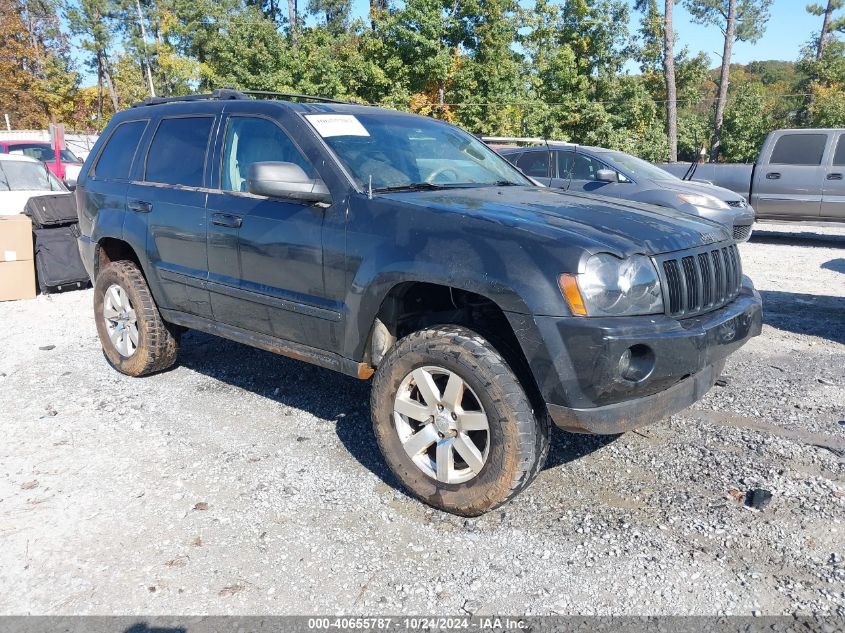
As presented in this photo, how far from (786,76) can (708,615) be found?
236 ft

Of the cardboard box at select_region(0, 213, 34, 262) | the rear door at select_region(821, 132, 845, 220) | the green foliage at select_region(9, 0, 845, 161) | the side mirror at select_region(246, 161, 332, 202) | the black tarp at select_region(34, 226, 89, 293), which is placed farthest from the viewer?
the green foliage at select_region(9, 0, 845, 161)

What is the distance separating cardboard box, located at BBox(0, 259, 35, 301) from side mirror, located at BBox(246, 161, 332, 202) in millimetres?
5822

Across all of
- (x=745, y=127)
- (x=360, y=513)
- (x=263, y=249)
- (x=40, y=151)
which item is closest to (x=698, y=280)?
(x=360, y=513)

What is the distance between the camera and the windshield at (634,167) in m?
9.87

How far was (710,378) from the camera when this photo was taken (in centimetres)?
322

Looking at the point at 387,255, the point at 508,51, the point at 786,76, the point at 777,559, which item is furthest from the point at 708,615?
the point at 786,76

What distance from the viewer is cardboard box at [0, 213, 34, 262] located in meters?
7.81

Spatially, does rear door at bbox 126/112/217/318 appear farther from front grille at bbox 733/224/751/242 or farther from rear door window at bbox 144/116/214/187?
front grille at bbox 733/224/751/242

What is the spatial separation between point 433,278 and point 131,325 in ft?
9.59

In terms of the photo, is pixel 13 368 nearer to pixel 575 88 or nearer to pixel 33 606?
pixel 33 606

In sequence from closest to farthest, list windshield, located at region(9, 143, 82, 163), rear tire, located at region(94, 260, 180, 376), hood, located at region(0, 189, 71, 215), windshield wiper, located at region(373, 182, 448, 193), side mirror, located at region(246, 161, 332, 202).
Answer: side mirror, located at region(246, 161, 332, 202) < windshield wiper, located at region(373, 182, 448, 193) < rear tire, located at region(94, 260, 180, 376) < hood, located at region(0, 189, 71, 215) < windshield, located at region(9, 143, 82, 163)

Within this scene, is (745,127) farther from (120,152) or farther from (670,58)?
(120,152)

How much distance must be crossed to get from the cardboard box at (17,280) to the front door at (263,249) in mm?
5005

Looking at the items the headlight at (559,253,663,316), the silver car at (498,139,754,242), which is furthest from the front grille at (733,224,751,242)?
the headlight at (559,253,663,316)
